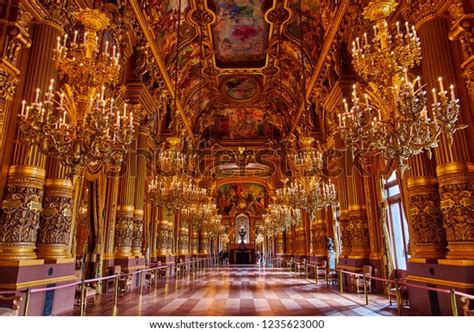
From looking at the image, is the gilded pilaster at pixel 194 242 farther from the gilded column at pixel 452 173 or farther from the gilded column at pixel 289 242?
the gilded column at pixel 452 173

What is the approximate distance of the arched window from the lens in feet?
31.5

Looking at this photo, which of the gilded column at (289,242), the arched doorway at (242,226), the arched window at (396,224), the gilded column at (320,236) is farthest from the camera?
the arched doorway at (242,226)

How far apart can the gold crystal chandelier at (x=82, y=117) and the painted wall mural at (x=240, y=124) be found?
60.3ft

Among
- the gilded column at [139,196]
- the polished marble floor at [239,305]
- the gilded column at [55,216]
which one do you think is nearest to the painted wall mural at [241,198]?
the gilded column at [139,196]

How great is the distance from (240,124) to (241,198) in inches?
633

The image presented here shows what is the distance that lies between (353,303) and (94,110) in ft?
24.3

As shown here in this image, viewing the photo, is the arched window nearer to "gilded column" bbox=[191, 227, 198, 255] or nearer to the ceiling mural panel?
the ceiling mural panel

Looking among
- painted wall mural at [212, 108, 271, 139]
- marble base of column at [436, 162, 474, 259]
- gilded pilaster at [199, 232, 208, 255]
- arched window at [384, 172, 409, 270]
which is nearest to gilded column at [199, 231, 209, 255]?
gilded pilaster at [199, 232, 208, 255]

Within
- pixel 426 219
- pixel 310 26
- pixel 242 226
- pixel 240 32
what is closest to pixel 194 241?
pixel 242 226

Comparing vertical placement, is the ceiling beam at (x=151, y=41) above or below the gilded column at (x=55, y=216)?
above

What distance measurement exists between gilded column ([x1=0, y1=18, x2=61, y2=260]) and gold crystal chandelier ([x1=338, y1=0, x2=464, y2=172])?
5.79 metres

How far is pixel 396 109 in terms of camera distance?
4.54m

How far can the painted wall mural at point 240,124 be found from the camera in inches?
946

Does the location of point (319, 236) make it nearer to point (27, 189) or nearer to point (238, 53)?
point (238, 53)
